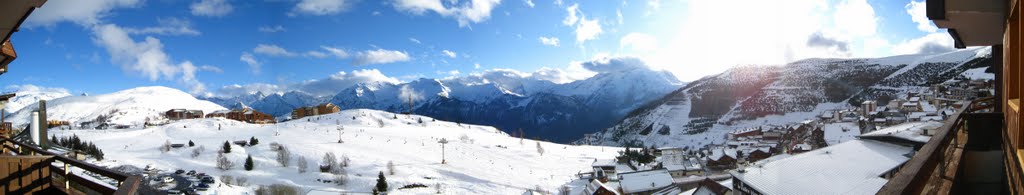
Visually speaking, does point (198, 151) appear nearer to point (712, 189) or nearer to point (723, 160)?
point (712, 189)

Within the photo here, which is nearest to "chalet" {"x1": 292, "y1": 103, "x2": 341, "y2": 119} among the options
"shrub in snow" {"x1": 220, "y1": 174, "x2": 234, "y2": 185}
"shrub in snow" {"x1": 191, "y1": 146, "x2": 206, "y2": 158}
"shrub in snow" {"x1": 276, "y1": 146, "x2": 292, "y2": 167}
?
"shrub in snow" {"x1": 191, "y1": 146, "x2": 206, "y2": 158}

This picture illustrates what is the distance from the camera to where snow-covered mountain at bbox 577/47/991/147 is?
11124cm

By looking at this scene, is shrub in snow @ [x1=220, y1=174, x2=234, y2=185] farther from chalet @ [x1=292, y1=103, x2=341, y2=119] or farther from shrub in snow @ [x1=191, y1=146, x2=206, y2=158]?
chalet @ [x1=292, y1=103, x2=341, y2=119]

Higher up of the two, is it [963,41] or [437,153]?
[963,41]

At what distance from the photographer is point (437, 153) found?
5528cm

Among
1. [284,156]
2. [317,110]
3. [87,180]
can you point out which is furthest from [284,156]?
[317,110]

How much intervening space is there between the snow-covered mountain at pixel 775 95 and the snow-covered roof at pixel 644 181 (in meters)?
60.1

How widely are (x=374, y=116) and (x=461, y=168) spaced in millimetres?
46417

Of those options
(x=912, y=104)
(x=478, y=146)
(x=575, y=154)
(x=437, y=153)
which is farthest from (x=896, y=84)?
(x=437, y=153)

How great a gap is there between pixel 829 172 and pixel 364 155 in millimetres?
39843

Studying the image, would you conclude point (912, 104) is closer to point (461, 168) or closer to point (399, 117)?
point (461, 168)

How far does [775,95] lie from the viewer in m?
134

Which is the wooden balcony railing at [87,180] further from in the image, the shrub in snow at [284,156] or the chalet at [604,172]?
the shrub in snow at [284,156]

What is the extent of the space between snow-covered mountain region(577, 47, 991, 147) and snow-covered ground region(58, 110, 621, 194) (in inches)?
1909
